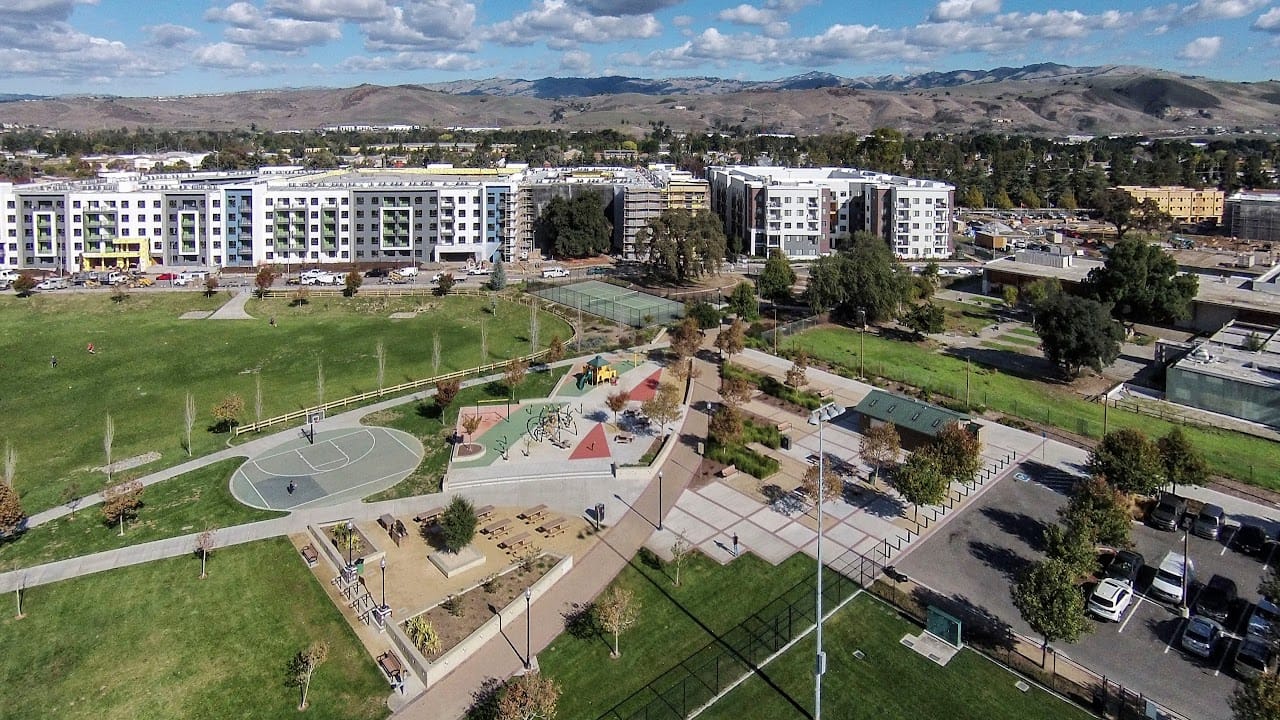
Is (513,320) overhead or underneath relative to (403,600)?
overhead

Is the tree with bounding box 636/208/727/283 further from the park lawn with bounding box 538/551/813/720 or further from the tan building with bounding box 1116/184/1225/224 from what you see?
the tan building with bounding box 1116/184/1225/224

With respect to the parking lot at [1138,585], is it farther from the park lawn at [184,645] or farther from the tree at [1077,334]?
the park lawn at [184,645]

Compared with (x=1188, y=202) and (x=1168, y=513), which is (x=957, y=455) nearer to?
(x=1168, y=513)

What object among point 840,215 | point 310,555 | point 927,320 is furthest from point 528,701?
point 840,215

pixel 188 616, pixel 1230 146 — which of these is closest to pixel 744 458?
pixel 188 616

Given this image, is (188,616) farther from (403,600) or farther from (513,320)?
(513,320)
